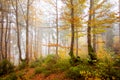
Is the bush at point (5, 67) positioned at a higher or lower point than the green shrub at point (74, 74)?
lower

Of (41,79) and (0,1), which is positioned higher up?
(0,1)

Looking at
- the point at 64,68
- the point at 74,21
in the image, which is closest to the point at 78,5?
the point at 74,21

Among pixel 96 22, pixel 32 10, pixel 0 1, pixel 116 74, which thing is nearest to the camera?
pixel 116 74

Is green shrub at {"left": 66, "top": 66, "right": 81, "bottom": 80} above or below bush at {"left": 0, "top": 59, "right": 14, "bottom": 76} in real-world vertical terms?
above

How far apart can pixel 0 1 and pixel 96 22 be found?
12.7 meters

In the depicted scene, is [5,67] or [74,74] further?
[5,67]

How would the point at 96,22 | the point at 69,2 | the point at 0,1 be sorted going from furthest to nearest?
the point at 0,1, the point at 69,2, the point at 96,22

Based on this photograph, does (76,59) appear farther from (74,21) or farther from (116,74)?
(116,74)

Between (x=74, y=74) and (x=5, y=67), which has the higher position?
(x=74, y=74)

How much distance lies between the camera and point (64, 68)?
10.6 metres

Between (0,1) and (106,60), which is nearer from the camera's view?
(106,60)

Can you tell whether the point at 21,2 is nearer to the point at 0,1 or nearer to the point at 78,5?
the point at 0,1

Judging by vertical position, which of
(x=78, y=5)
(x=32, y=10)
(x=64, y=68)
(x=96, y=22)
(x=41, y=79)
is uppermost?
(x=32, y=10)

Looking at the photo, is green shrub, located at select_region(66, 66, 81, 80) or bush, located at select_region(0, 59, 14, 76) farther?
bush, located at select_region(0, 59, 14, 76)
